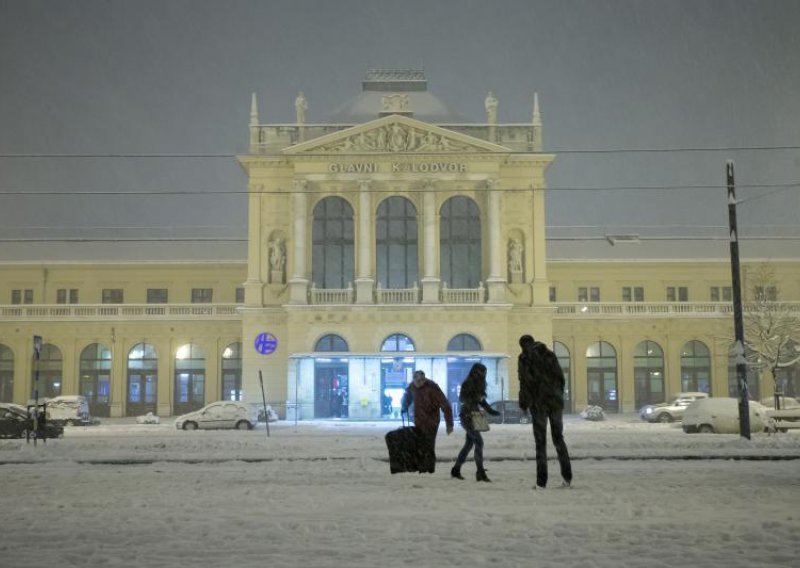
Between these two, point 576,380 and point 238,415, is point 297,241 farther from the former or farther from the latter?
point 576,380

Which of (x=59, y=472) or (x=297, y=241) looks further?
(x=297, y=241)

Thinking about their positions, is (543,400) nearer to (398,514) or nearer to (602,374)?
(398,514)

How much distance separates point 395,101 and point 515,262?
11526 mm

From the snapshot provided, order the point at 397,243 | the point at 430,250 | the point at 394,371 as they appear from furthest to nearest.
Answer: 1. the point at 397,243
2. the point at 430,250
3. the point at 394,371

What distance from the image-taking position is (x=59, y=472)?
16906 millimetres

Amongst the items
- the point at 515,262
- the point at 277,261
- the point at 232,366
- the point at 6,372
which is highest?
the point at 277,261

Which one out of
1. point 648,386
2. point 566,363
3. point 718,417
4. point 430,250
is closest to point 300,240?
point 430,250

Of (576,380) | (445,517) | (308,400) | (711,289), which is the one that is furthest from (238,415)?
(711,289)

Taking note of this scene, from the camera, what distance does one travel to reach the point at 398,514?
1073 cm

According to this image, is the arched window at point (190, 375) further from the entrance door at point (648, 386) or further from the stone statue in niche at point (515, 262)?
the entrance door at point (648, 386)

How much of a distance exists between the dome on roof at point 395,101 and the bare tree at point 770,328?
20375 millimetres

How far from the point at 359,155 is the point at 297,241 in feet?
19.5

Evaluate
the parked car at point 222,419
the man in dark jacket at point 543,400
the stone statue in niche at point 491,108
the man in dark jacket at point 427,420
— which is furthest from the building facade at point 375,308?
the man in dark jacket at point 543,400

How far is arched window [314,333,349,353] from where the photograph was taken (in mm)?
50844
